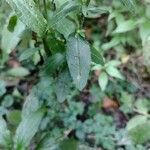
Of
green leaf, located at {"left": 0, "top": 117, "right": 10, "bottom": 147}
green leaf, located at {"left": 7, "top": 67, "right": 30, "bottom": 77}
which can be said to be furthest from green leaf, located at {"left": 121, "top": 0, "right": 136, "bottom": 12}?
green leaf, located at {"left": 7, "top": 67, "right": 30, "bottom": 77}

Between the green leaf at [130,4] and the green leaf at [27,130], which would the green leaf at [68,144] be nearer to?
the green leaf at [27,130]

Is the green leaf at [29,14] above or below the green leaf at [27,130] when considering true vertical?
above

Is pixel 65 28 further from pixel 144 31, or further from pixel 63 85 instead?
pixel 144 31

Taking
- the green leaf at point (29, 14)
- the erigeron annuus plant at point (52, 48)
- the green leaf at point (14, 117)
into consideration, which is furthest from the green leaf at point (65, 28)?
the green leaf at point (14, 117)

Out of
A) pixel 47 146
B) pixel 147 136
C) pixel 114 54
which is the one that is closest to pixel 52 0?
pixel 47 146

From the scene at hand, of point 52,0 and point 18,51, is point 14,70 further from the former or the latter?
point 52,0

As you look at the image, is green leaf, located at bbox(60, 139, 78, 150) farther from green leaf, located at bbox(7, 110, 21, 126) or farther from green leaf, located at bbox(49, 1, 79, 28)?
green leaf, located at bbox(49, 1, 79, 28)
